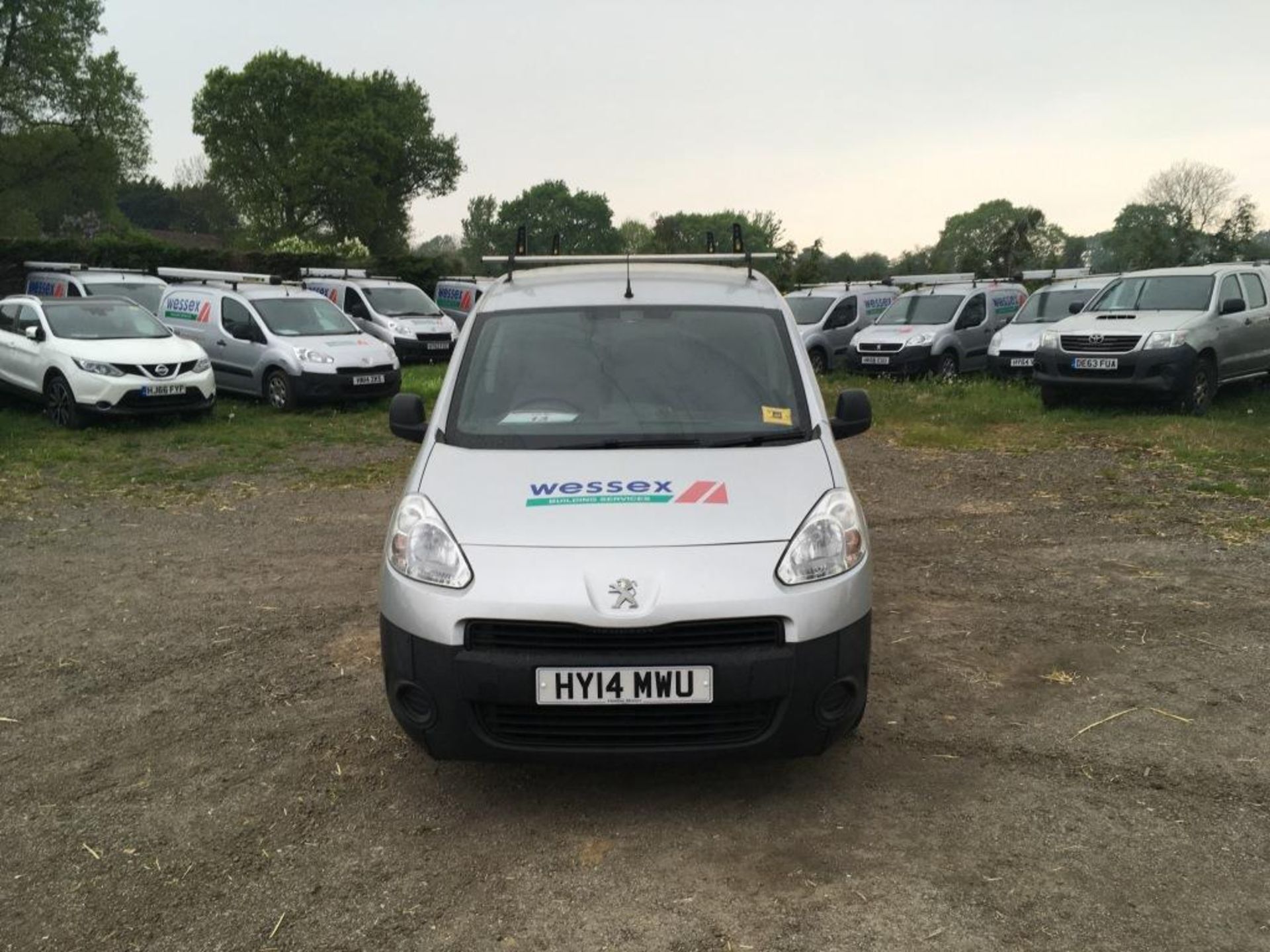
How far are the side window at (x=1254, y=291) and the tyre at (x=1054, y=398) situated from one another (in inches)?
99.8

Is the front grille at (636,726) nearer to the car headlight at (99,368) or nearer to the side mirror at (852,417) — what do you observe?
the side mirror at (852,417)

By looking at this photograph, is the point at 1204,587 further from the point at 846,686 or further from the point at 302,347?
the point at 302,347

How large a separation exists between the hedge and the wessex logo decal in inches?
938

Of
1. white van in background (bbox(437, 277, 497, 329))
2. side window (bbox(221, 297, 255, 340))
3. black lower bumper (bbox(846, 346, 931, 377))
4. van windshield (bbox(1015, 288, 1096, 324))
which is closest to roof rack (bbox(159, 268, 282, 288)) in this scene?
side window (bbox(221, 297, 255, 340))

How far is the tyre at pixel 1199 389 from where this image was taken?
13.3 metres

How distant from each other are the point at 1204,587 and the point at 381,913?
206 inches

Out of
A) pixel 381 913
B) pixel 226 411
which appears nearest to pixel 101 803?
pixel 381 913

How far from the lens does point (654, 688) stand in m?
3.52

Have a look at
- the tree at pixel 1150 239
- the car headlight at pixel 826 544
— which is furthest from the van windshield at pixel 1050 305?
the tree at pixel 1150 239

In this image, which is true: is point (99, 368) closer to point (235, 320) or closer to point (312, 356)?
point (312, 356)

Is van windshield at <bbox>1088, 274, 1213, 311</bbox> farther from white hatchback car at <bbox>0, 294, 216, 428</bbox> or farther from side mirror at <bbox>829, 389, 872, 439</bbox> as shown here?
white hatchback car at <bbox>0, 294, 216, 428</bbox>

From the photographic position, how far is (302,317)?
1645 cm

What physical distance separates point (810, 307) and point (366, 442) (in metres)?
11.2

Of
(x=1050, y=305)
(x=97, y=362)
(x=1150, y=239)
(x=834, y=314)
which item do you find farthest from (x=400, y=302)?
(x=1150, y=239)
